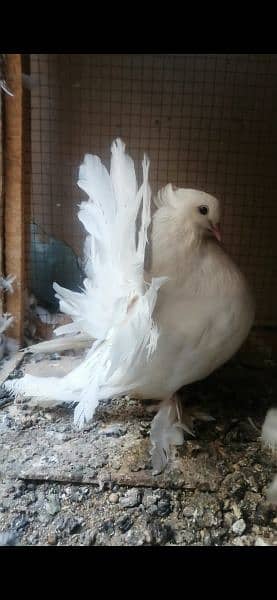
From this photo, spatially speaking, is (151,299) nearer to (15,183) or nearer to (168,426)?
(168,426)

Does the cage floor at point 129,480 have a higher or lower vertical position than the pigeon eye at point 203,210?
lower

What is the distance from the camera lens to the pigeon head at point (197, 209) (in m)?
1.06

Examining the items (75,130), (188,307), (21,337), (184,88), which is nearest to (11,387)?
(21,337)

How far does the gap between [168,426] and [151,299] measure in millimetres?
366

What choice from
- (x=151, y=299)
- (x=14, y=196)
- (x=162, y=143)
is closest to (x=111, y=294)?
(x=151, y=299)

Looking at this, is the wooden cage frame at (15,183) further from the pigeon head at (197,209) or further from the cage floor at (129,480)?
the pigeon head at (197,209)

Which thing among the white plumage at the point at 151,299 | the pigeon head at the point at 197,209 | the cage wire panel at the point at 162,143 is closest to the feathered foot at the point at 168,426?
the white plumage at the point at 151,299

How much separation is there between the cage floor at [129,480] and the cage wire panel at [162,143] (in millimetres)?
529

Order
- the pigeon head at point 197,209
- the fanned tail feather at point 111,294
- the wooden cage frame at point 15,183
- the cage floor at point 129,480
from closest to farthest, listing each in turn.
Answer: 1. the cage floor at point 129,480
2. the fanned tail feather at point 111,294
3. the pigeon head at point 197,209
4. the wooden cage frame at point 15,183

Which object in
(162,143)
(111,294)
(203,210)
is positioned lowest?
(111,294)

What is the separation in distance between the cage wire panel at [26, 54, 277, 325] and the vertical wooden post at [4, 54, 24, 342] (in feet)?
0.26

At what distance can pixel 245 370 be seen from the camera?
1393mm

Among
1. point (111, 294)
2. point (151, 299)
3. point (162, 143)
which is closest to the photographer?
point (151, 299)

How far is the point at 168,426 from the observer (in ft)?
3.53
